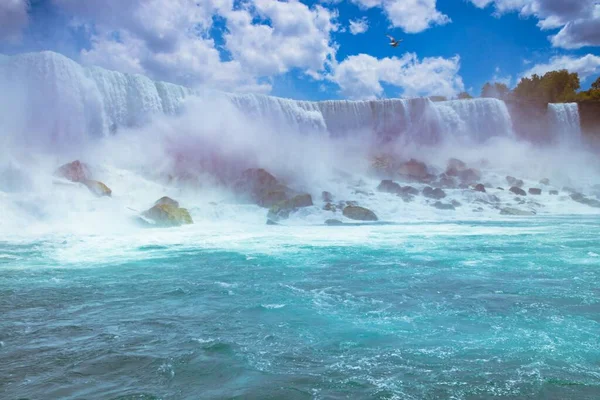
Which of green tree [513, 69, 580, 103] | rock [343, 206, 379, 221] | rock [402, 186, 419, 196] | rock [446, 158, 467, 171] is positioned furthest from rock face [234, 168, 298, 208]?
green tree [513, 69, 580, 103]

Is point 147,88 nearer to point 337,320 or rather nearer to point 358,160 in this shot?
point 358,160

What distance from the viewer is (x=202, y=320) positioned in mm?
6133

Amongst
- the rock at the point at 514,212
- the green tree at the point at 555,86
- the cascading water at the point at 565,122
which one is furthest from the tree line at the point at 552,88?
the rock at the point at 514,212

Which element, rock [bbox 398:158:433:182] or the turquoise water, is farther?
rock [bbox 398:158:433:182]

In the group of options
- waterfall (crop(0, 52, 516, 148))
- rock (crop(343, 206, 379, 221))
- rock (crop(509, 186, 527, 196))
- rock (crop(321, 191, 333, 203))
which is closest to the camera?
rock (crop(343, 206, 379, 221))

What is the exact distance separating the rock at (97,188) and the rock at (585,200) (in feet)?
85.5

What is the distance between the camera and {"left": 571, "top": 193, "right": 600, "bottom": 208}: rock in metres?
28.0

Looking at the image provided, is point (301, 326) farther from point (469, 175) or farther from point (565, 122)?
point (565, 122)

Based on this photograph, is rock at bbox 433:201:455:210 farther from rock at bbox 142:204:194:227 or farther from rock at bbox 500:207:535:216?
rock at bbox 142:204:194:227

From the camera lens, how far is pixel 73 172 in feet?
68.5

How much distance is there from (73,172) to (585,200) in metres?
27.7

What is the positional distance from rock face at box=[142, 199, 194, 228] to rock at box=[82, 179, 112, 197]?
2.73 metres

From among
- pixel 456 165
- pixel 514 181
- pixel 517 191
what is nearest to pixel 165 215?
pixel 517 191

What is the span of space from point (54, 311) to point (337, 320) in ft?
12.4
